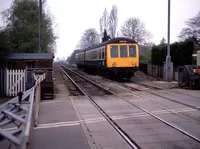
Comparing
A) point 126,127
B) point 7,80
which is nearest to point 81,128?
point 126,127

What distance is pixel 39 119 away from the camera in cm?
959

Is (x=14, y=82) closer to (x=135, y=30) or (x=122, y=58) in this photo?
(x=122, y=58)

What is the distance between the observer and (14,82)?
51.1ft

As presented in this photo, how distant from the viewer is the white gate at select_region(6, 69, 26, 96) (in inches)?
598

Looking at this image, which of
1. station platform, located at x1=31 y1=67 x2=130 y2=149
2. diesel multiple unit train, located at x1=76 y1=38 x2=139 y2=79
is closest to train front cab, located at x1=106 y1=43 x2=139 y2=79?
diesel multiple unit train, located at x1=76 y1=38 x2=139 y2=79

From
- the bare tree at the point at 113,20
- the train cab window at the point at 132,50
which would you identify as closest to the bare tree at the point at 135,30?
the bare tree at the point at 113,20

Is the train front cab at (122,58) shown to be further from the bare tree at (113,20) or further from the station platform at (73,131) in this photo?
the bare tree at (113,20)

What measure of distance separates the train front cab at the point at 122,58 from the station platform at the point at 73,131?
14.8 m

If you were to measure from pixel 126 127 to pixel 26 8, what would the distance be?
3080cm

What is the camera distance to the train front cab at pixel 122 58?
26.4 meters

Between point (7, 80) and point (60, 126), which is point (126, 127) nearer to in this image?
point (60, 126)

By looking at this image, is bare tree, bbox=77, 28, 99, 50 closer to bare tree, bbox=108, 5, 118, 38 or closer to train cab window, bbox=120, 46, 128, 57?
bare tree, bbox=108, 5, 118, 38

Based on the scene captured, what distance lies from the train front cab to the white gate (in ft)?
38.9

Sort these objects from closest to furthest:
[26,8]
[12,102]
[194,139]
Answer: [12,102], [194,139], [26,8]
